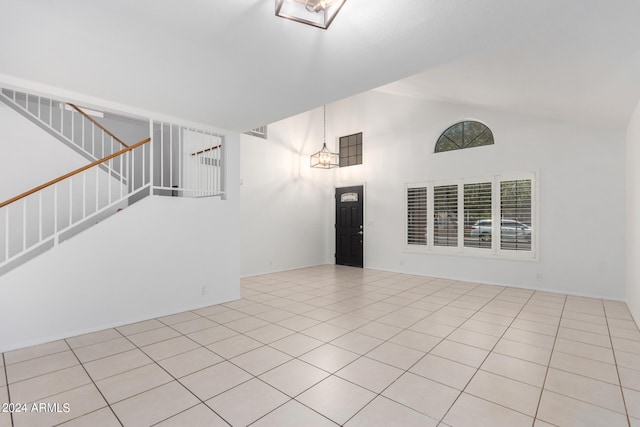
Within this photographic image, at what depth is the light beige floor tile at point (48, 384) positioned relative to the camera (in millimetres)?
2193

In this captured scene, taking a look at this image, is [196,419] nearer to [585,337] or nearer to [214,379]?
[214,379]

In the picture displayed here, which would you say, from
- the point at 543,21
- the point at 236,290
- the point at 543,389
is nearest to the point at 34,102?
the point at 236,290

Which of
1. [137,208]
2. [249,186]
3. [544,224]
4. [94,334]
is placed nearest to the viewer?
[94,334]

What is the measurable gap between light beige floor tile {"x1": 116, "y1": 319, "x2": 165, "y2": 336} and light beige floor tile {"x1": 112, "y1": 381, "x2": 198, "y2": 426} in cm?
145

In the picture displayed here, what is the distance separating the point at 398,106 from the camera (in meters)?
7.19

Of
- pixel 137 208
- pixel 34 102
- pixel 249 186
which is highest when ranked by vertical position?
pixel 34 102

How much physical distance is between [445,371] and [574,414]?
84 centimetres

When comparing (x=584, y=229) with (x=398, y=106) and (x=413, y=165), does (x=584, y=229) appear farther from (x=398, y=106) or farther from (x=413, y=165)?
(x=398, y=106)

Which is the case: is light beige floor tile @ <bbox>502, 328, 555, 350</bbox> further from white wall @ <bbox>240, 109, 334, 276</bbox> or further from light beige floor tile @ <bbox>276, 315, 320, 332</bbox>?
white wall @ <bbox>240, 109, 334, 276</bbox>

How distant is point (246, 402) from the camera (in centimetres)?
212

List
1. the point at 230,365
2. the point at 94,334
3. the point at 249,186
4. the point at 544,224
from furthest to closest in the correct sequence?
the point at 249,186, the point at 544,224, the point at 94,334, the point at 230,365

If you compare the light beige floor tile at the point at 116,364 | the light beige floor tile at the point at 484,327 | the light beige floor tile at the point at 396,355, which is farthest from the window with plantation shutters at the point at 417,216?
the light beige floor tile at the point at 116,364

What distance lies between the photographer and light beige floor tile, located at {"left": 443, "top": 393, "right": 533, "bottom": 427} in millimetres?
1893

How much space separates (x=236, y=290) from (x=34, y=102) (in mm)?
4463
